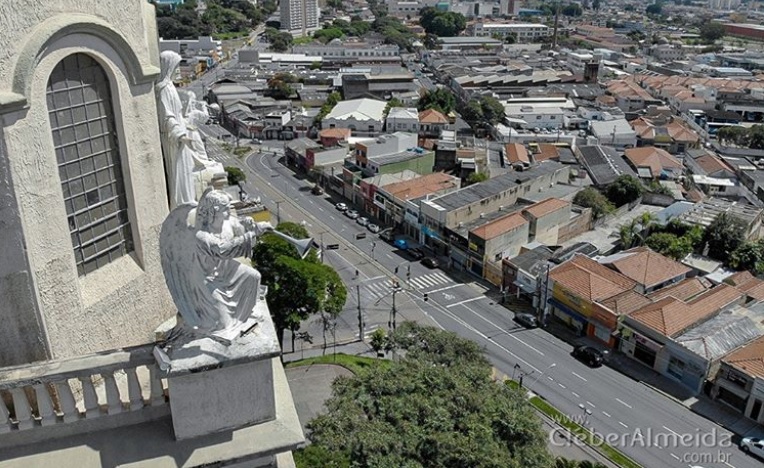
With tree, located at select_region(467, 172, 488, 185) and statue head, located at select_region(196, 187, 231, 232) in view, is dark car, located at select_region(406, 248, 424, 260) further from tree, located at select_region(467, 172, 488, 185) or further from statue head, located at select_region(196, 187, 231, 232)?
statue head, located at select_region(196, 187, 231, 232)

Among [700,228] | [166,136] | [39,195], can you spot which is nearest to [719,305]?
[700,228]

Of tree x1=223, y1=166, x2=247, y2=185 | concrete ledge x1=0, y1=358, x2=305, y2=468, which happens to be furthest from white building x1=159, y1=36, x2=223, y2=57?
concrete ledge x1=0, y1=358, x2=305, y2=468

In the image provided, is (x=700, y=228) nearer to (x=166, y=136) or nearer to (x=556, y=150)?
(x=556, y=150)

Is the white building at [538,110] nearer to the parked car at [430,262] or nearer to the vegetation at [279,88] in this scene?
the vegetation at [279,88]

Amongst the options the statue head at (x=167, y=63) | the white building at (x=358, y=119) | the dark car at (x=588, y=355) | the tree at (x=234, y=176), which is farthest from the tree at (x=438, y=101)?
the statue head at (x=167, y=63)

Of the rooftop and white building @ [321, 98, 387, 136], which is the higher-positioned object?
white building @ [321, 98, 387, 136]

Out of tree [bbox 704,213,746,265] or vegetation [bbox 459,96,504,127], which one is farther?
vegetation [bbox 459,96,504,127]
